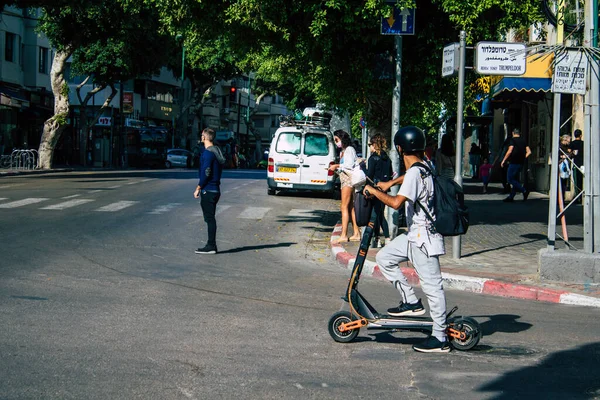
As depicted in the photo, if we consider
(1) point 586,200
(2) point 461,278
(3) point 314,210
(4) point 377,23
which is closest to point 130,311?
(2) point 461,278

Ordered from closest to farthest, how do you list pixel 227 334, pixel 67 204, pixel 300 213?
pixel 227 334 → pixel 67 204 → pixel 300 213

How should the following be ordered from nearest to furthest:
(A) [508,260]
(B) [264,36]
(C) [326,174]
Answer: (A) [508,260]
(B) [264,36]
(C) [326,174]

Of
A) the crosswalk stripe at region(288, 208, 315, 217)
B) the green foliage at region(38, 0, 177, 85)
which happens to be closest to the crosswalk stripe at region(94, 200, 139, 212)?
the crosswalk stripe at region(288, 208, 315, 217)

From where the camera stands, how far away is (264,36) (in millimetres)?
14141

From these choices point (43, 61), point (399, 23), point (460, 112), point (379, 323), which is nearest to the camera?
point (379, 323)

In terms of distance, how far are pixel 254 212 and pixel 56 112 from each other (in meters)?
25.6

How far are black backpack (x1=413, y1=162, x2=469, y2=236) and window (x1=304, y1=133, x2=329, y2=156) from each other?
18.2m

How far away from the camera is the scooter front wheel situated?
647cm

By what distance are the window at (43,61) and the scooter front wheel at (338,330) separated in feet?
155

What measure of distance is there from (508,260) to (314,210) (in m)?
9.43

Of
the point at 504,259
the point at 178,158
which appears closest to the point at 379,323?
the point at 504,259

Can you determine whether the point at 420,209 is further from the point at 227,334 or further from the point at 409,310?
the point at 227,334

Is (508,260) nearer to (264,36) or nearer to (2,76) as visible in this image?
(264,36)

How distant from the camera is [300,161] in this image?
24.2 m
